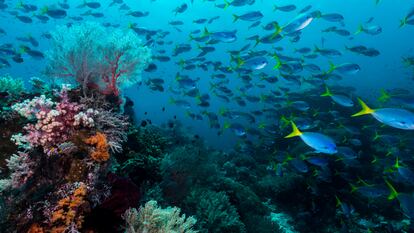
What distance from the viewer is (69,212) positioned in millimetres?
2643

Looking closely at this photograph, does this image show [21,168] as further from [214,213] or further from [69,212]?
[214,213]

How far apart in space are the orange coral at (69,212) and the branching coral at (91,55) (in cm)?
240

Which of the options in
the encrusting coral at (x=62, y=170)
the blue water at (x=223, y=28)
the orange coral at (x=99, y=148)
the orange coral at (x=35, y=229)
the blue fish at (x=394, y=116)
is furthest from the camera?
the blue water at (x=223, y=28)

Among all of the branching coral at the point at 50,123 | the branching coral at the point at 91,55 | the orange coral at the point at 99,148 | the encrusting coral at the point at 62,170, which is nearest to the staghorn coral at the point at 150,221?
the encrusting coral at the point at 62,170

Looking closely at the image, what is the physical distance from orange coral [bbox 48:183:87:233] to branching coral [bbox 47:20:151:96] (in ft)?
7.86

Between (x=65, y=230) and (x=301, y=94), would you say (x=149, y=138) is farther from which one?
(x=301, y=94)

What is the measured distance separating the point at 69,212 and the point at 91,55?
3234 millimetres

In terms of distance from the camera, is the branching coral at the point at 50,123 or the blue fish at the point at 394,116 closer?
the branching coral at the point at 50,123

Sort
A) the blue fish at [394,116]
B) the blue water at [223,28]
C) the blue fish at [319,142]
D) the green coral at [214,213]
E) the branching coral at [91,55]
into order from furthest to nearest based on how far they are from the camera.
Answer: the blue water at [223,28] < the green coral at [214,213] < the blue fish at [319,142] < the branching coral at [91,55] < the blue fish at [394,116]

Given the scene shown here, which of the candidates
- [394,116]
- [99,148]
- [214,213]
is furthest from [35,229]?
[394,116]

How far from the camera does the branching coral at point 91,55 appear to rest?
4.92 meters

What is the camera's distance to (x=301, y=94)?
18250 mm

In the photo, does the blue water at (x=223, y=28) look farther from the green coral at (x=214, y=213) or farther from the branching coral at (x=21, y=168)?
the branching coral at (x=21, y=168)

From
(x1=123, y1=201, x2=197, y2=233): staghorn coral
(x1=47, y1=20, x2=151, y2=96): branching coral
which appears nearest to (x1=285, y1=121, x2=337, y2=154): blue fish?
(x1=123, y1=201, x2=197, y2=233): staghorn coral
